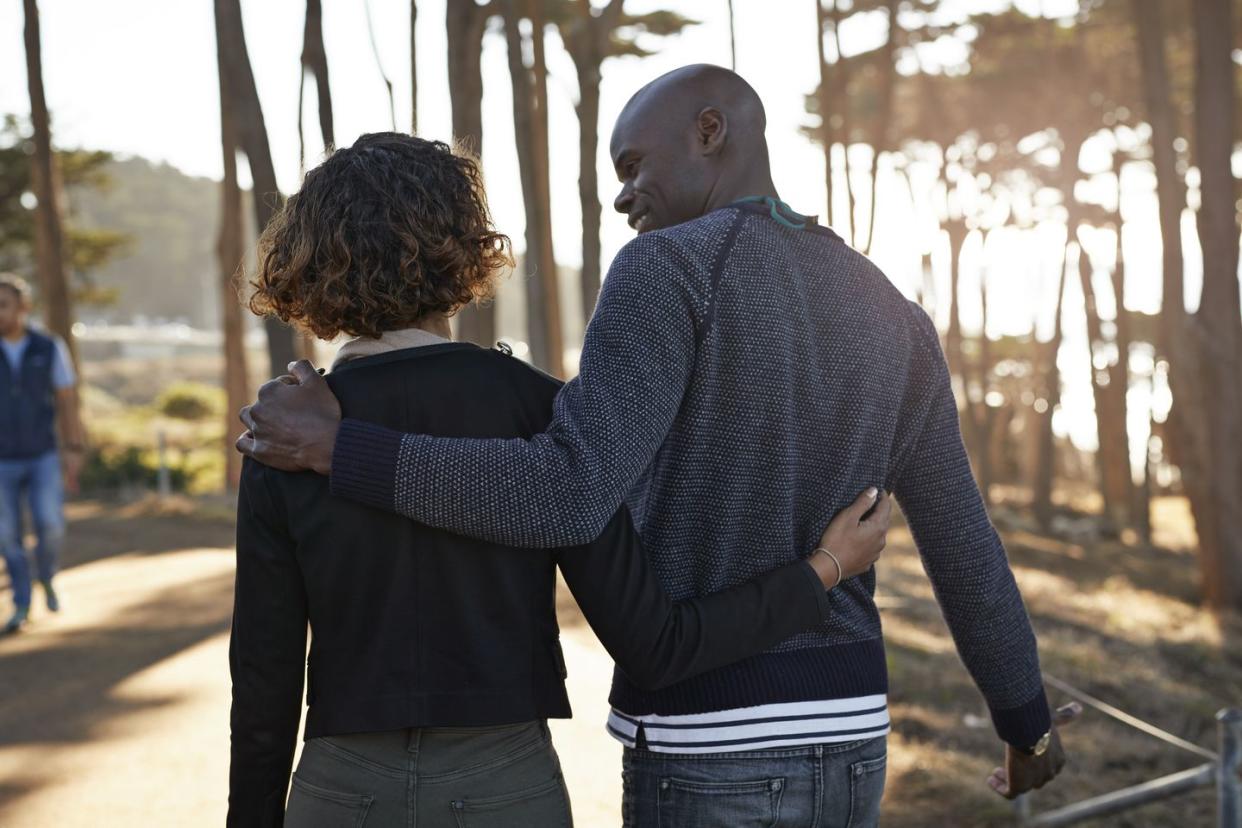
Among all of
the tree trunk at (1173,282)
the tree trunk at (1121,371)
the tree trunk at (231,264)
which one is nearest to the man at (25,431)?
the tree trunk at (231,264)

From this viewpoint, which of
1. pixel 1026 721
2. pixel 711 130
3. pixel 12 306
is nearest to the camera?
pixel 711 130

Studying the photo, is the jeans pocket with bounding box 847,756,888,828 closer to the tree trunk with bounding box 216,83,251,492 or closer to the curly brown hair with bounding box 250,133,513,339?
the curly brown hair with bounding box 250,133,513,339

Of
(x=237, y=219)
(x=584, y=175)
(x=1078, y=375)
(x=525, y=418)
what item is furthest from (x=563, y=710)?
(x=1078, y=375)

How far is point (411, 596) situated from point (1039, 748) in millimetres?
1172

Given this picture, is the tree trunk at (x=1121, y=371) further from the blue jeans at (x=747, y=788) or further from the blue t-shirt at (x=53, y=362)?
the blue jeans at (x=747, y=788)

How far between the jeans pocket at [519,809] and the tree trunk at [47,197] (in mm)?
16792

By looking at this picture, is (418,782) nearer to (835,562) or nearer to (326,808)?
(326,808)

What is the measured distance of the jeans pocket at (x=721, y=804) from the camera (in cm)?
185

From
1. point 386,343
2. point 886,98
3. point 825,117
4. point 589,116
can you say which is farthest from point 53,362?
point 886,98

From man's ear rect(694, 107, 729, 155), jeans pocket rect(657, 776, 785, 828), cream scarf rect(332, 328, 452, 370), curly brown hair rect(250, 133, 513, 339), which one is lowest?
jeans pocket rect(657, 776, 785, 828)

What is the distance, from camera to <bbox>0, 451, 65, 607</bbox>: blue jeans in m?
7.52

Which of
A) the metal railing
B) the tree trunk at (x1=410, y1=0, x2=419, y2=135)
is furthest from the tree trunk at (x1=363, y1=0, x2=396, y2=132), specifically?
the metal railing

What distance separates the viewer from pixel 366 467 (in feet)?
5.75

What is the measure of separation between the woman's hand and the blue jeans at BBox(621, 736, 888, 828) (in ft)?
0.80
